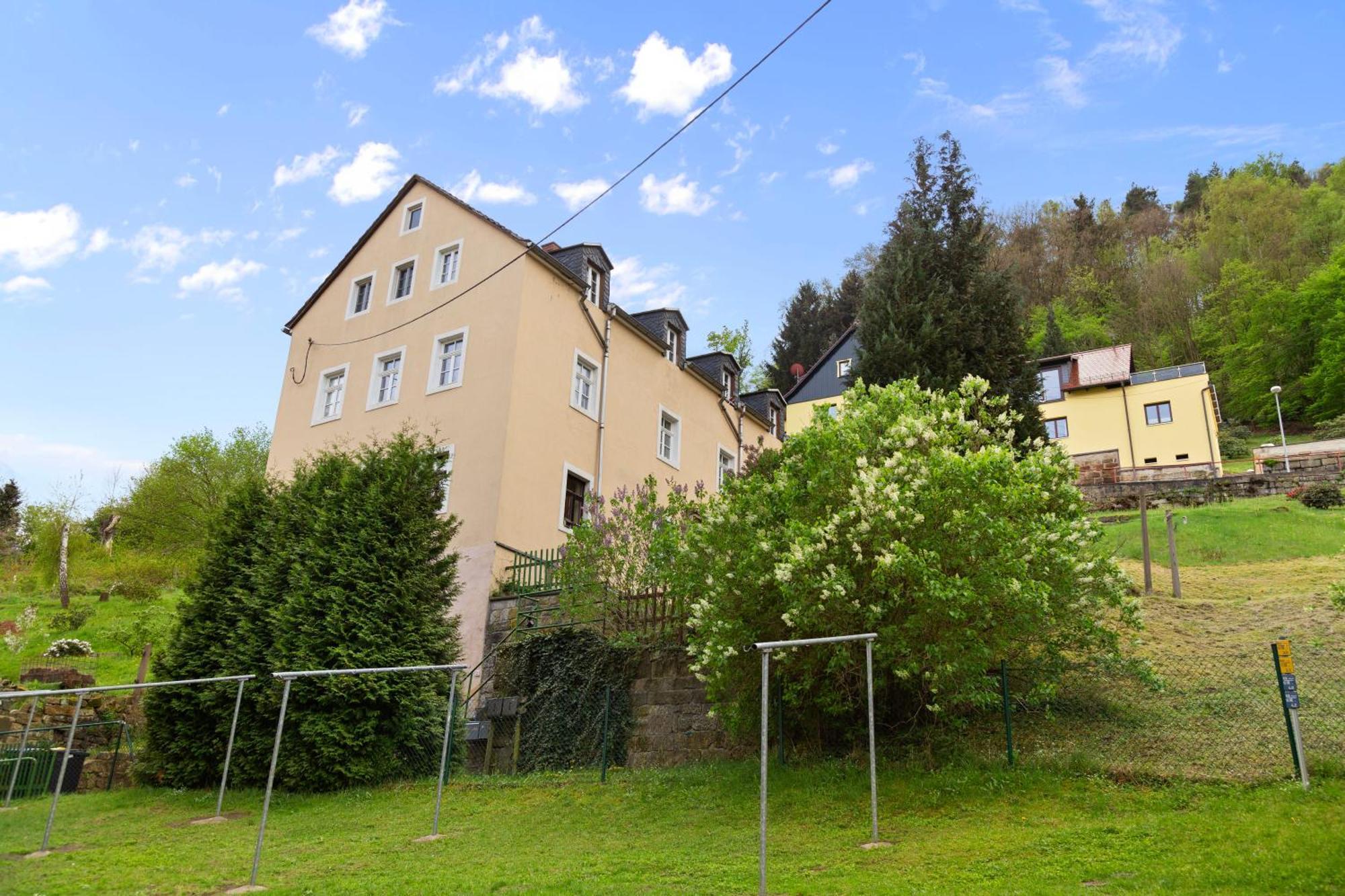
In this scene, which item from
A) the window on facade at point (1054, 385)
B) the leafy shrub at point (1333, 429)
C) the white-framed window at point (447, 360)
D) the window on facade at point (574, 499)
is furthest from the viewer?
the leafy shrub at point (1333, 429)

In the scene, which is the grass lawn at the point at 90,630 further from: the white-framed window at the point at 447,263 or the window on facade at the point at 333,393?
the white-framed window at the point at 447,263

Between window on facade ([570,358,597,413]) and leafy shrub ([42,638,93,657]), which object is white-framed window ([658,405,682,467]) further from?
leafy shrub ([42,638,93,657])

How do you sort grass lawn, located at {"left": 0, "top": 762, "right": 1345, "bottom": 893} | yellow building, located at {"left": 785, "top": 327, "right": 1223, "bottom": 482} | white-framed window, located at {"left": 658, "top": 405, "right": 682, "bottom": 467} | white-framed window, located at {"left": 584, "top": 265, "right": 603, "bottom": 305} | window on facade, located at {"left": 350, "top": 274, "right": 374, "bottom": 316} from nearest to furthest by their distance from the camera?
grass lawn, located at {"left": 0, "top": 762, "right": 1345, "bottom": 893}, white-framed window, located at {"left": 584, "top": 265, "right": 603, "bottom": 305}, window on facade, located at {"left": 350, "top": 274, "right": 374, "bottom": 316}, white-framed window, located at {"left": 658, "top": 405, "right": 682, "bottom": 467}, yellow building, located at {"left": 785, "top": 327, "right": 1223, "bottom": 482}

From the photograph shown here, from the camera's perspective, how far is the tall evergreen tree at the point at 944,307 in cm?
2080

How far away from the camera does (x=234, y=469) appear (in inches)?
1857

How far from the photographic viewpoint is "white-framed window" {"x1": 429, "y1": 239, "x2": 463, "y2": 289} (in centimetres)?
2528

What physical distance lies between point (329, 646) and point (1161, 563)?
18.7 meters

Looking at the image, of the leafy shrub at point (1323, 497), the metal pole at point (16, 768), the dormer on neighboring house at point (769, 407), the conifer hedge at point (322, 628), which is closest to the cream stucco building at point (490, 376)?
the conifer hedge at point (322, 628)

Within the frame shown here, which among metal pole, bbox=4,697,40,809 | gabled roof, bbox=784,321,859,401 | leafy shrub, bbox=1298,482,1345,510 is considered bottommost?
metal pole, bbox=4,697,40,809

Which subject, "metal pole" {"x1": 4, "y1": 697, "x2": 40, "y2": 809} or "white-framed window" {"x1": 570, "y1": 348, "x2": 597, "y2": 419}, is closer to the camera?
"metal pole" {"x1": 4, "y1": 697, "x2": 40, "y2": 809}

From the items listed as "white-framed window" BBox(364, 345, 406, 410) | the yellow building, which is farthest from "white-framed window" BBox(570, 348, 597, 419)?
the yellow building

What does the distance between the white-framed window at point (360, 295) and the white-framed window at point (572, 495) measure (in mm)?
8409

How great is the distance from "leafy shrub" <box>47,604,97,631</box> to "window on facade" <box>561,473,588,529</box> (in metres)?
19.7

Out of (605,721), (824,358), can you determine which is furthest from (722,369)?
(605,721)
